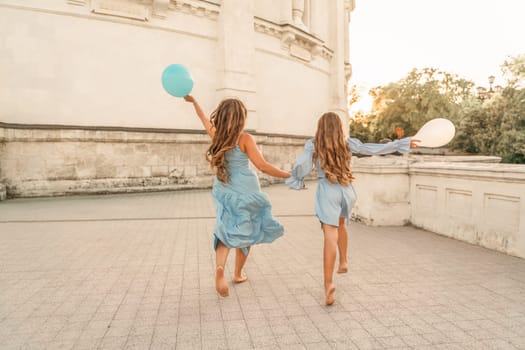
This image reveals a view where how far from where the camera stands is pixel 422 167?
6605 mm

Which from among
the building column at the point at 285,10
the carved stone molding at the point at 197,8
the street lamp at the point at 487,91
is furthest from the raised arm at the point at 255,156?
the street lamp at the point at 487,91

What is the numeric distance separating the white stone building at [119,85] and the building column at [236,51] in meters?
0.04

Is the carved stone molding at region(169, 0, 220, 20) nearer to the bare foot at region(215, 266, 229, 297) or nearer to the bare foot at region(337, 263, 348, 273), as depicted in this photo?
the bare foot at region(337, 263, 348, 273)

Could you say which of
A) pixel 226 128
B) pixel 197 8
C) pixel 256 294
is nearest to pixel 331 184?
pixel 226 128

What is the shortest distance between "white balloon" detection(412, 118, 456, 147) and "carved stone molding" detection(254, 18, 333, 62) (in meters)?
13.6

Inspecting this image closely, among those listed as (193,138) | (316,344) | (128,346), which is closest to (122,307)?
(128,346)

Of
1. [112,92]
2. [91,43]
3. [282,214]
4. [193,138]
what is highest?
[91,43]

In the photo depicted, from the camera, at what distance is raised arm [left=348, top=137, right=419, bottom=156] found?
139 inches

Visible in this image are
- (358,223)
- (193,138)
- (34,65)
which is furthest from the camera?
(193,138)

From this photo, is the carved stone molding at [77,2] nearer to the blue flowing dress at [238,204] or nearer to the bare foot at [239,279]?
the blue flowing dress at [238,204]

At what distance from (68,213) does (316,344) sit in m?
7.51

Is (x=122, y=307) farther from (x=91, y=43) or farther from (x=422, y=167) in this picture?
(x=91, y=43)

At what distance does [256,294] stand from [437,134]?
227 centimetres

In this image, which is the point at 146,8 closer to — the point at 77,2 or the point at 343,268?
the point at 77,2
